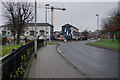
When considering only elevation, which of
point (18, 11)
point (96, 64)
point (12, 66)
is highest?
point (18, 11)

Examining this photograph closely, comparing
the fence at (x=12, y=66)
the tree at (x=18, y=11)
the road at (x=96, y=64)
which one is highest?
the tree at (x=18, y=11)

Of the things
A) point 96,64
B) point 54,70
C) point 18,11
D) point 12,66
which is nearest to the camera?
point 12,66

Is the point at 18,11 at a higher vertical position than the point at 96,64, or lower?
higher

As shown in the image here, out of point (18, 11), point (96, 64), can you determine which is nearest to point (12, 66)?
point (96, 64)

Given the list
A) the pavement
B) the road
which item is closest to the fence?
the pavement

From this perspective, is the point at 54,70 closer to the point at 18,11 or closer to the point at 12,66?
the point at 12,66

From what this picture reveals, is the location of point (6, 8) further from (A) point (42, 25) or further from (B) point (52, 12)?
(A) point (42, 25)

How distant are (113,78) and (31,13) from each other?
22324mm

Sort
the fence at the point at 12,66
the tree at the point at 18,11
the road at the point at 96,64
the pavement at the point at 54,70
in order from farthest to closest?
the tree at the point at 18,11 → the road at the point at 96,64 → the pavement at the point at 54,70 → the fence at the point at 12,66

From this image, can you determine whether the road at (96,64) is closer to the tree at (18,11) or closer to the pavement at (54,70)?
the pavement at (54,70)

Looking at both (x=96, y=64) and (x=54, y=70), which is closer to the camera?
(x=54, y=70)

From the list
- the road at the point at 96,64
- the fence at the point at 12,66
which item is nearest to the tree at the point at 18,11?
the road at the point at 96,64

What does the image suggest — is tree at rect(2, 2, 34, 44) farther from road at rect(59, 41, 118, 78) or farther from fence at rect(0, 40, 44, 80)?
fence at rect(0, 40, 44, 80)

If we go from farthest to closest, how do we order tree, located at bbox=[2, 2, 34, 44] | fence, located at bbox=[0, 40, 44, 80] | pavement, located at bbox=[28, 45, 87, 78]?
tree, located at bbox=[2, 2, 34, 44]
pavement, located at bbox=[28, 45, 87, 78]
fence, located at bbox=[0, 40, 44, 80]
